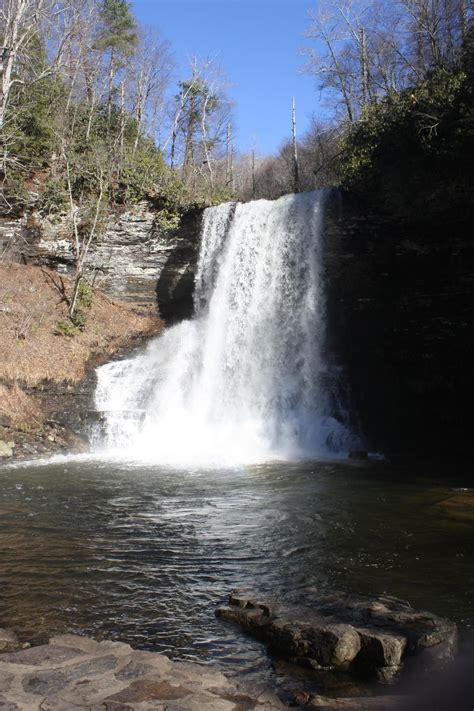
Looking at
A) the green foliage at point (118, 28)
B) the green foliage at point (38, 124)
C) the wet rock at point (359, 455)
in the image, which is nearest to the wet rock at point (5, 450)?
the wet rock at point (359, 455)

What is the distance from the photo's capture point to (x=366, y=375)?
1616cm

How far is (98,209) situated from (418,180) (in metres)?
12.4

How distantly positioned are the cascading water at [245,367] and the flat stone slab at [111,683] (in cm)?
934

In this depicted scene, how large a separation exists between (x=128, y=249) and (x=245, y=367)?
27.0ft

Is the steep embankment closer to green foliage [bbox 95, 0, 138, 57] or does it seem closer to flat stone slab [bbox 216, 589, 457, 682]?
flat stone slab [bbox 216, 589, 457, 682]

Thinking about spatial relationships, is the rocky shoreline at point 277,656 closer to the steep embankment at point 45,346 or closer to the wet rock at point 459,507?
the wet rock at point 459,507

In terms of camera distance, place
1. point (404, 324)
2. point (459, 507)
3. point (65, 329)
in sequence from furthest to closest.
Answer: point (65, 329) → point (404, 324) → point (459, 507)

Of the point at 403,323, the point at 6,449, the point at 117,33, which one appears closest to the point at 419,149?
the point at 403,323

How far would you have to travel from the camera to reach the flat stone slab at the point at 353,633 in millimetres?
3637

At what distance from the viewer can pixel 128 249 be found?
2170cm

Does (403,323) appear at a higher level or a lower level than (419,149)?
lower

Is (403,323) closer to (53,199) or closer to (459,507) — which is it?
(459,507)

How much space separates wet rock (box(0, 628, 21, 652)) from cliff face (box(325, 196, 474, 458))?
1185 cm

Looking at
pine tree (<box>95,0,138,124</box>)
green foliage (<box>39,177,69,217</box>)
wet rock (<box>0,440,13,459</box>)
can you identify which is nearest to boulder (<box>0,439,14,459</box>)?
wet rock (<box>0,440,13,459</box>)
